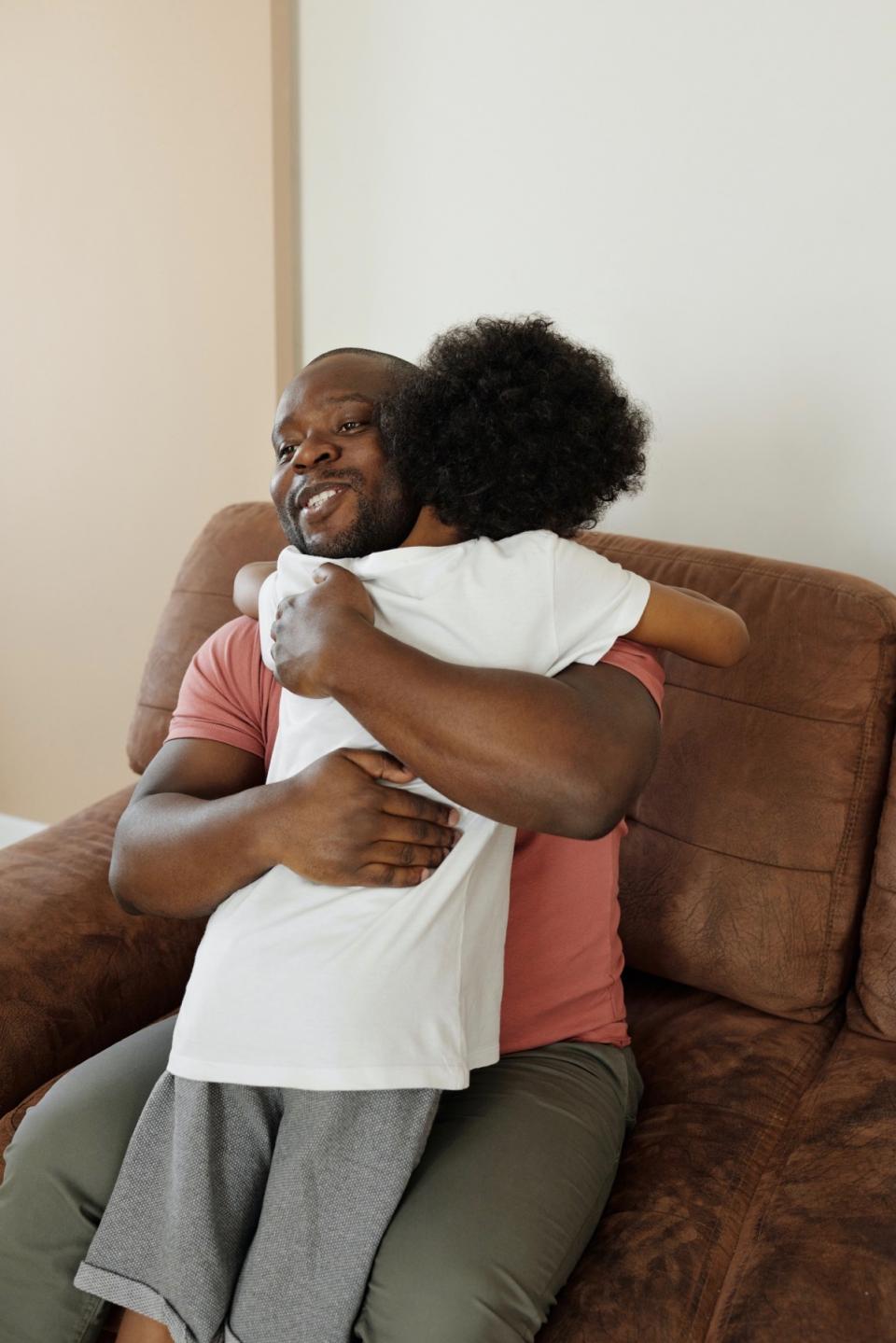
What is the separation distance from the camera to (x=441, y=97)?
202cm

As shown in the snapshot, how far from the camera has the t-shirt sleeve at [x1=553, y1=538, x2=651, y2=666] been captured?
1.11 meters

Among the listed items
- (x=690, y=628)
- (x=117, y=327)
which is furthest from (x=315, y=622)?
(x=117, y=327)

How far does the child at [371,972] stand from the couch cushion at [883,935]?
402mm

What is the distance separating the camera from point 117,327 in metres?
2.48

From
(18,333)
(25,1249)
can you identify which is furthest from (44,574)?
(25,1249)

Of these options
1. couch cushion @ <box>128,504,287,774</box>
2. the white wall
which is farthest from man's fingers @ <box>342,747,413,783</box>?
the white wall

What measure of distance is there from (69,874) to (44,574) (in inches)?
53.4

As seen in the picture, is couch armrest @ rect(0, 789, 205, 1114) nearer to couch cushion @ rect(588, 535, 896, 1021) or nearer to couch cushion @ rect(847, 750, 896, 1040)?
couch cushion @ rect(588, 535, 896, 1021)

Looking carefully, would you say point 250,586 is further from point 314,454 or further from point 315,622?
point 315,622

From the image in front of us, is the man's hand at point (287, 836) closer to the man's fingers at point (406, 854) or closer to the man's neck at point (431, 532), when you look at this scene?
the man's fingers at point (406, 854)

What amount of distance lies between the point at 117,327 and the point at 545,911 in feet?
5.75

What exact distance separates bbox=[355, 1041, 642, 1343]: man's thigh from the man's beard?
1.90ft

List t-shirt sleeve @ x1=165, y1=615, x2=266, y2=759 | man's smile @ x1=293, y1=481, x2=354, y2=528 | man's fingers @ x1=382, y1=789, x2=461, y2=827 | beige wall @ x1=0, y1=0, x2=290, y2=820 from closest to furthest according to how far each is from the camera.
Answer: man's fingers @ x1=382, y1=789, x2=461, y2=827
man's smile @ x1=293, y1=481, x2=354, y2=528
t-shirt sleeve @ x1=165, y1=615, x2=266, y2=759
beige wall @ x1=0, y1=0, x2=290, y2=820

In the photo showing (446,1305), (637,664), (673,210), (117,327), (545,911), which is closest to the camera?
(446,1305)
